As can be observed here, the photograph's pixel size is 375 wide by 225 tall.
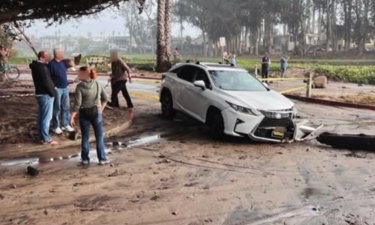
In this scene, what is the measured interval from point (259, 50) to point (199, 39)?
45.9m

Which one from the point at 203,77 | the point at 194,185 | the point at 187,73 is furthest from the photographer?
the point at 187,73

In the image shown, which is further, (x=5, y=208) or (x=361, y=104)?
(x=361, y=104)

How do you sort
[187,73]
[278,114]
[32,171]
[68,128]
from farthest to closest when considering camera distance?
1. [187,73]
2. [68,128]
3. [278,114]
4. [32,171]

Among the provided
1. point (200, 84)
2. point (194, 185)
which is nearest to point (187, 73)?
point (200, 84)

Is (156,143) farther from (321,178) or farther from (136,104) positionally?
(136,104)

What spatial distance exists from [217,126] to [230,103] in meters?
0.60

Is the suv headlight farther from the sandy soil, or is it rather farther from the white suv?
the sandy soil

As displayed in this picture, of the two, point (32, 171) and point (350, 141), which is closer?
point (32, 171)

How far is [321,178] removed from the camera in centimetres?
657

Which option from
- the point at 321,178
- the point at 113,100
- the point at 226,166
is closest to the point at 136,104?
the point at 113,100

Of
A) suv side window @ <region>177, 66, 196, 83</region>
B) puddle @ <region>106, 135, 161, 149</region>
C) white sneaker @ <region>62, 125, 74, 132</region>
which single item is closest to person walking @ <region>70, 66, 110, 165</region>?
puddle @ <region>106, 135, 161, 149</region>

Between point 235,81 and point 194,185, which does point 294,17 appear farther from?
point 194,185

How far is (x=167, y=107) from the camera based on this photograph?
11875 mm

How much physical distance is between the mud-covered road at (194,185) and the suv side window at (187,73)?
2091 millimetres
